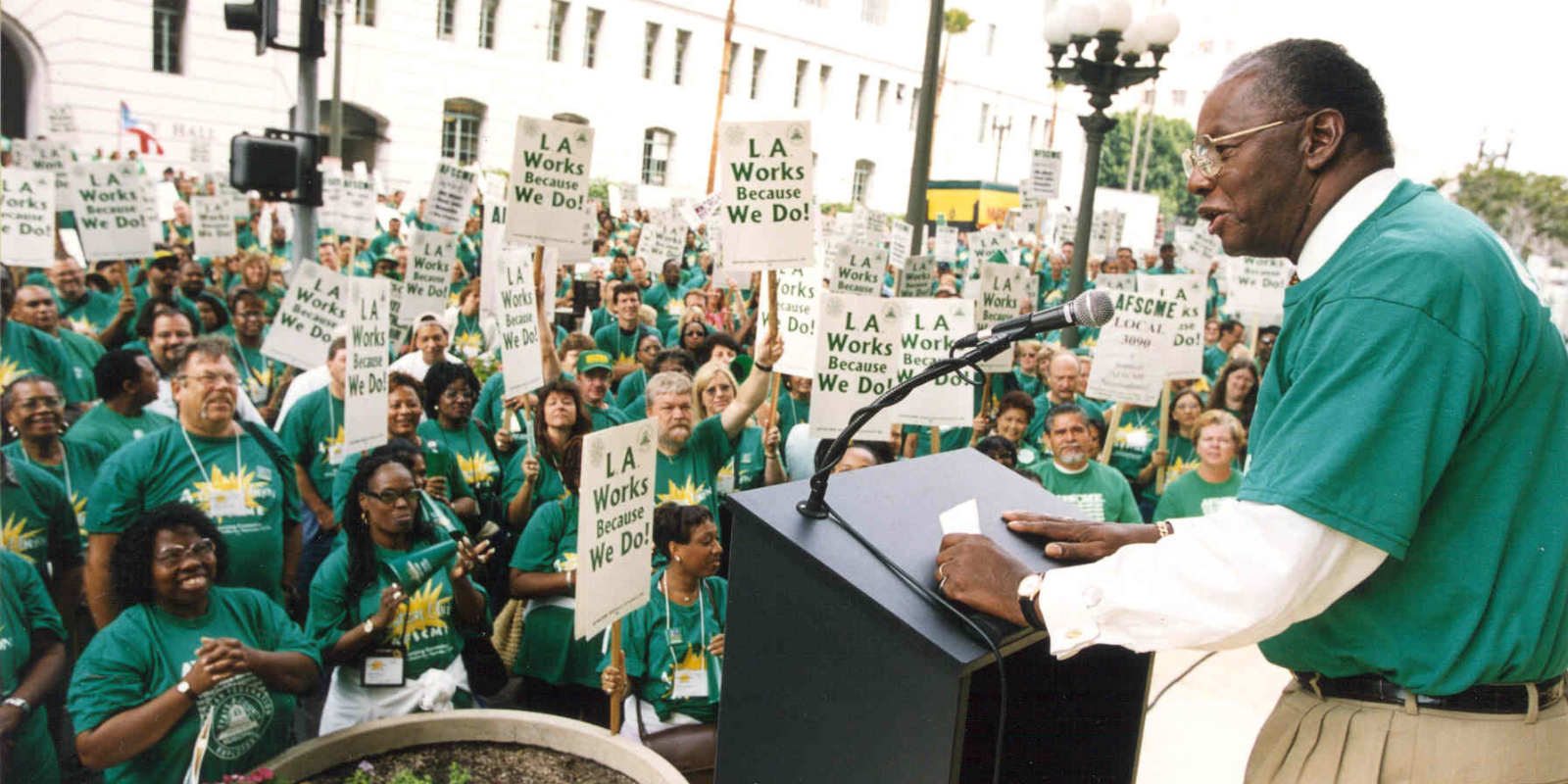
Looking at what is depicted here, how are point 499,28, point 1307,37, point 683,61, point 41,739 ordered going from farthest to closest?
1. point 683,61
2. point 499,28
3. point 41,739
4. point 1307,37

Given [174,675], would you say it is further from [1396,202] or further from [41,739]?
[1396,202]

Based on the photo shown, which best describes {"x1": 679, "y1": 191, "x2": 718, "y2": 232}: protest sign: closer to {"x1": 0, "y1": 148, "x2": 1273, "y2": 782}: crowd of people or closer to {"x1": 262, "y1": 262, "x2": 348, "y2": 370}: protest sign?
{"x1": 0, "y1": 148, "x2": 1273, "y2": 782}: crowd of people

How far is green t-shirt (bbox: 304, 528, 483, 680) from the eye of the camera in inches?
136

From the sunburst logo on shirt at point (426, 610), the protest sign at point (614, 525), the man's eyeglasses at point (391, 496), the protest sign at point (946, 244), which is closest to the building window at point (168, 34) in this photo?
the protest sign at point (946, 244)

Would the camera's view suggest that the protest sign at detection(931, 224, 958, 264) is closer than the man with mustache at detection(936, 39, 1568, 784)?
No

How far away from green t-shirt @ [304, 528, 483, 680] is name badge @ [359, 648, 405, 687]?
3 cm

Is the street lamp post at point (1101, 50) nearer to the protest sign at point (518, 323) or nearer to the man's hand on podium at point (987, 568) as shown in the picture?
the protest sign at point (518, 323)

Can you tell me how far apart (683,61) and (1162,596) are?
28.1 meters

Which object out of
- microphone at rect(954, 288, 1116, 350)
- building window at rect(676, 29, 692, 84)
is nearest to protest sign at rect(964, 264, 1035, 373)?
microphone at rect(954, 288, 1116, 350)

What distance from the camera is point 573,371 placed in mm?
5949

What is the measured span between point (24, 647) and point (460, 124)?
22873mm

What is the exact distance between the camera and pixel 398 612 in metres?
3.50

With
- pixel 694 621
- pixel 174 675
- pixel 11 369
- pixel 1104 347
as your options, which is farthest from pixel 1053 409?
pixel 11 369

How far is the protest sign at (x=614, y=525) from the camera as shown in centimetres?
271
